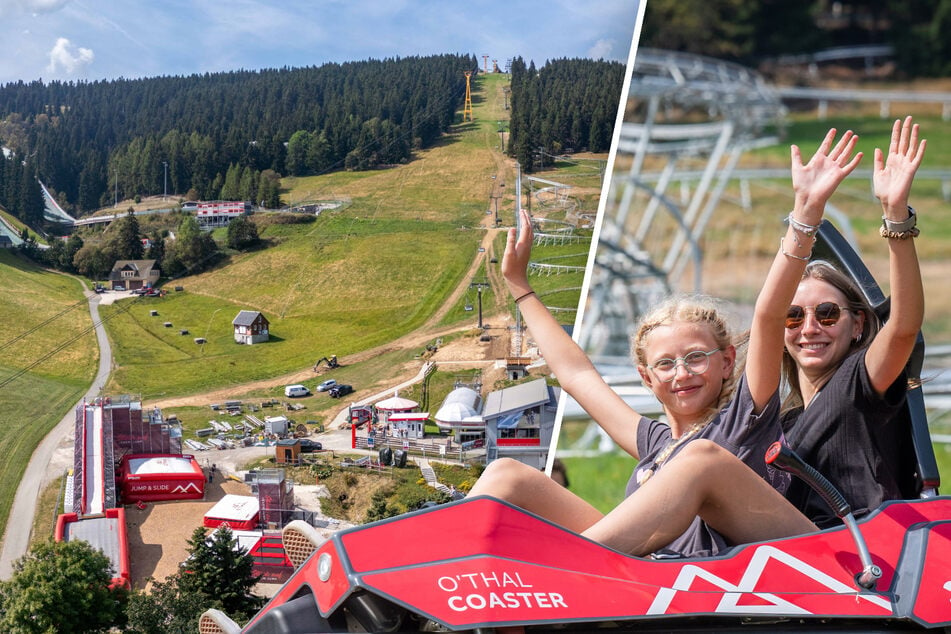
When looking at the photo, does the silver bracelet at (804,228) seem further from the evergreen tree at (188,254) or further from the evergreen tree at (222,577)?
the evergreen tree at (188,254)

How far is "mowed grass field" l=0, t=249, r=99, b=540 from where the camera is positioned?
110 feet

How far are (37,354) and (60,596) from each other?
105ft

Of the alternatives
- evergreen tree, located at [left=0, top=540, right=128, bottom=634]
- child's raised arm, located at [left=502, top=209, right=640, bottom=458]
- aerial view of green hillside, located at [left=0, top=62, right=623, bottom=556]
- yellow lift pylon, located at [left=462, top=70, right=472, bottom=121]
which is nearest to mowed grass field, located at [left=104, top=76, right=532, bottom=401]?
aerial view of green hillside, located at [left=0, top=62, right=623, bottom=556]

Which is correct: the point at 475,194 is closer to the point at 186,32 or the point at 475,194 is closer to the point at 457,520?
the point at 186,32

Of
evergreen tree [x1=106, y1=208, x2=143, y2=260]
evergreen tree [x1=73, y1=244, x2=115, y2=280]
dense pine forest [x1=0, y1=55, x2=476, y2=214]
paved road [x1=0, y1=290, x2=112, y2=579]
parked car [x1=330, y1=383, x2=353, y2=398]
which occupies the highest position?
dense pine forest [x1=0, y1=55, x2=476, y2=214]

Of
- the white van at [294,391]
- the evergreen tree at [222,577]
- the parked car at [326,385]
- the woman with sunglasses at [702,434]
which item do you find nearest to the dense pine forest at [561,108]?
the parked car at [326,385]

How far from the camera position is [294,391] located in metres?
36.2

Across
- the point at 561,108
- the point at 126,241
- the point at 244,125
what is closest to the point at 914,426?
the point at 561,108

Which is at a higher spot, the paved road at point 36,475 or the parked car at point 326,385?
the parked car at point 326,385

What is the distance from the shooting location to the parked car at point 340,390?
117 feet

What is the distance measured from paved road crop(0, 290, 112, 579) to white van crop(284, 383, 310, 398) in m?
7.42

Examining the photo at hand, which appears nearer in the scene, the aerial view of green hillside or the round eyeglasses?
the round eyeglasses

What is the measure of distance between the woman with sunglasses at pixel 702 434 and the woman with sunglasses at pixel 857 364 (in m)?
0.12

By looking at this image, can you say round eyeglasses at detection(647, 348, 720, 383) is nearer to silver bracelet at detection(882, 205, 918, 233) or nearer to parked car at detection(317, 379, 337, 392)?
silver bracelet at detection(882, 205, 918, 233)
